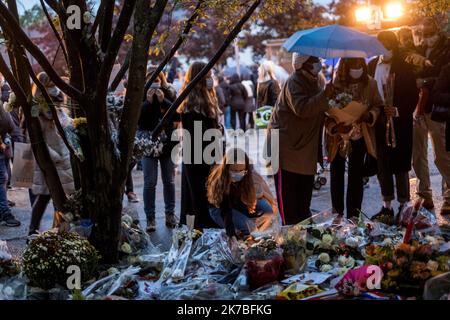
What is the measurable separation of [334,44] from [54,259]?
3925 mm

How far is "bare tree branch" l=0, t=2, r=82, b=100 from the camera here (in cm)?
418

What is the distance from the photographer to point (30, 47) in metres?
4.33

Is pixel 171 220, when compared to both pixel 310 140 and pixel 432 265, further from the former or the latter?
pixel 432 265

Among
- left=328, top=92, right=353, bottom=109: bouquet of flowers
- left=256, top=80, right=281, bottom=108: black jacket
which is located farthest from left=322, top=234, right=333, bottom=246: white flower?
left=256, top=80, right=281, bottom=108: black jacket

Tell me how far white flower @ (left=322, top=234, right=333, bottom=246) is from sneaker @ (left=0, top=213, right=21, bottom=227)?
4.90 metres

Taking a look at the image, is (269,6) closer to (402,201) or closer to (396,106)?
(396,106)

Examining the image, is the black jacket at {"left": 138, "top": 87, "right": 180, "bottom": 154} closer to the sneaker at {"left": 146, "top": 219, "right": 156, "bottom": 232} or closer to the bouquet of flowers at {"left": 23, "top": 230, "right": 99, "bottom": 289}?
the sneaker at {"left": 146, "top": 219, "right": 156, "bottom": 232}

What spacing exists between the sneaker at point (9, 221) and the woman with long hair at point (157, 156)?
1733mm

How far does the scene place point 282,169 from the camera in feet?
23.1

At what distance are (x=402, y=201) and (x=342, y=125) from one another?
137 centimetres
